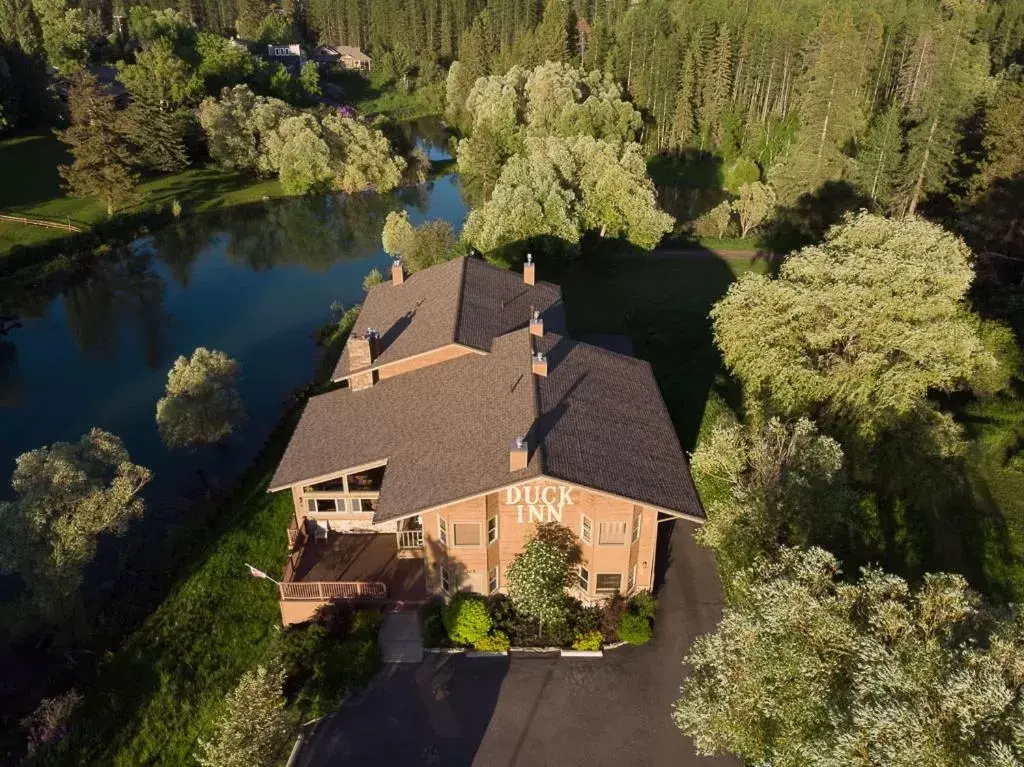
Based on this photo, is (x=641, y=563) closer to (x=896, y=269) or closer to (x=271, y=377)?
(x=896, y=269)

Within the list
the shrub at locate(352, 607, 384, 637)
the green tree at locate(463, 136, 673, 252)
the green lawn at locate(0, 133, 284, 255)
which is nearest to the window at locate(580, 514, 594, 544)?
the shrub at locate(352, 607, 384, 637)

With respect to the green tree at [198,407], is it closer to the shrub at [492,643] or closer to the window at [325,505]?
the window at [325,505]

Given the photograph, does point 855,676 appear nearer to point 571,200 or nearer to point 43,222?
point 571,200

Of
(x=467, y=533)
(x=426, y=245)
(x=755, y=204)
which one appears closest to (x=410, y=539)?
(x=467, y=533)

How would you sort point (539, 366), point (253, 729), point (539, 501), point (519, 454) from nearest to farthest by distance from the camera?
1. point (253, 729)
2. point (519, 454)
3. point (539, 501)
4. point (539, 366)

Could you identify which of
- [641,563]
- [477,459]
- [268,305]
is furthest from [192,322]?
[641,563]

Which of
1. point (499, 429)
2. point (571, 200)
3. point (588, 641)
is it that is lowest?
point (588, 641)

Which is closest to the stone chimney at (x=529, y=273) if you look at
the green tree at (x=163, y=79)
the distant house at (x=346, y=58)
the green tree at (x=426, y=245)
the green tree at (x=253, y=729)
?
the green tree at (x=426, y=245)

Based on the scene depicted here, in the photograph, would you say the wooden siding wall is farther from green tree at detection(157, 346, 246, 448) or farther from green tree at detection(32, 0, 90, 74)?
green tree at detection(32, 0, 90, 74)
